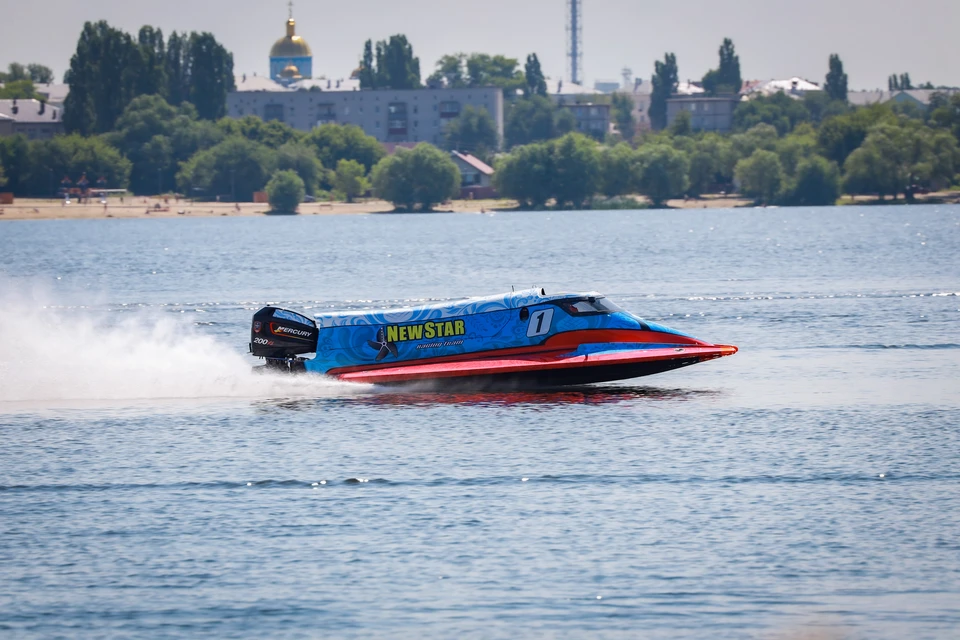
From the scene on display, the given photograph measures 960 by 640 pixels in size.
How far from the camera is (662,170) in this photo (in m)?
165

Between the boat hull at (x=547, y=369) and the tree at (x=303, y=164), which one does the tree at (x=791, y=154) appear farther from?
the boat hull at (x=547, y=369)

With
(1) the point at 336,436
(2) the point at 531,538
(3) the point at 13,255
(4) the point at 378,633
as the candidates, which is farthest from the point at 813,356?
(3) the point at 13,255

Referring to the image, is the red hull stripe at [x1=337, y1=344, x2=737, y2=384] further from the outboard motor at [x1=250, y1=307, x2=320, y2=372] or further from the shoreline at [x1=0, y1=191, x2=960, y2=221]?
the shoreline at [x1=0, y1=191, x2=960, y2=221]

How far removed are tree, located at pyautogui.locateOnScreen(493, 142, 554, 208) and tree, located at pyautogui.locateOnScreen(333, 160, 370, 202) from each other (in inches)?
898

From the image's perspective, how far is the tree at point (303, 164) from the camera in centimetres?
18138

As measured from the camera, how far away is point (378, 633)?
640 inches

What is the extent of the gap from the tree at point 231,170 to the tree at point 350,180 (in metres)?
8.99

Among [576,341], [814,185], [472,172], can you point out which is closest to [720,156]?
[814,185]

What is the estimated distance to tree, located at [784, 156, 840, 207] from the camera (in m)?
162

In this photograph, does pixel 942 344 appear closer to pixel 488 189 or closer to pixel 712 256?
pixel 712 256

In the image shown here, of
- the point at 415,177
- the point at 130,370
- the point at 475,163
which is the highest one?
the point at 475,163

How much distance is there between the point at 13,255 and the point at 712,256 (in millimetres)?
48986

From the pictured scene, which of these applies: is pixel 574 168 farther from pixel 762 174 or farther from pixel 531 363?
pixel 531 363

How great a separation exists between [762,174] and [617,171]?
16.6 metres
